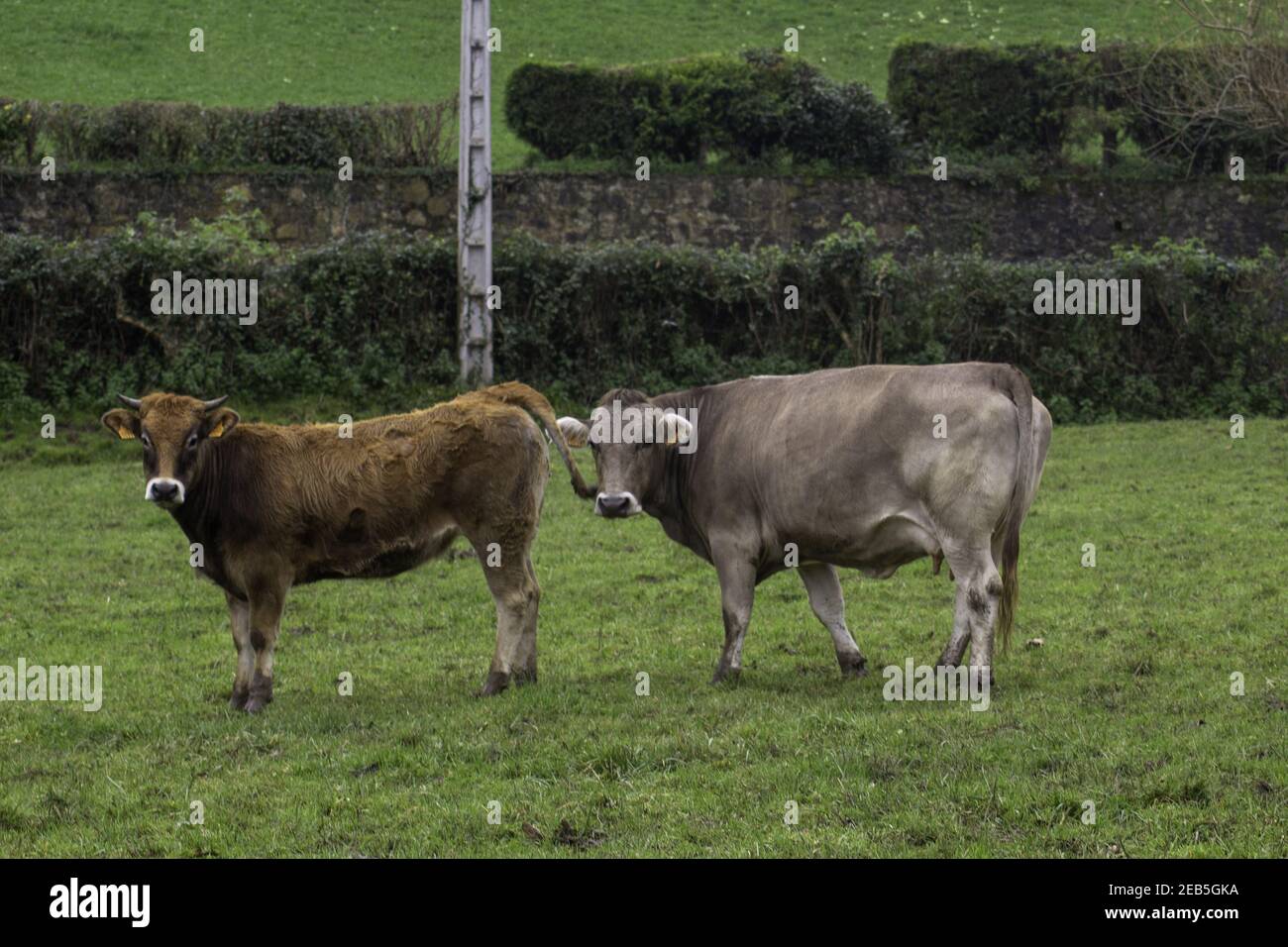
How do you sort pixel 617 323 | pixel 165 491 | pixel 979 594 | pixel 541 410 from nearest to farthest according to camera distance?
pixel 165 491 → pixel 979 594 → pixel 541 410 → pixel 617 323

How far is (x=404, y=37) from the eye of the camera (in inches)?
1709

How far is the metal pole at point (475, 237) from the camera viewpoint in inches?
875

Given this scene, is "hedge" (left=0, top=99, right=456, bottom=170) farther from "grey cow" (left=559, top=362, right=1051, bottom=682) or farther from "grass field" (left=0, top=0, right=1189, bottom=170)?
"grey cow" (left=559, top=362, right=1051, bottom=682)

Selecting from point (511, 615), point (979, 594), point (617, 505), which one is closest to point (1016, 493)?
point (979, 594)

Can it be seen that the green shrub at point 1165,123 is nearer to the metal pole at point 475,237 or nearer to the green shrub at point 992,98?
the green shrub at point 992,98

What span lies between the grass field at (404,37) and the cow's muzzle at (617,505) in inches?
1000

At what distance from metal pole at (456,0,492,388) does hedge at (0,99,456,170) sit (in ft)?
19.1

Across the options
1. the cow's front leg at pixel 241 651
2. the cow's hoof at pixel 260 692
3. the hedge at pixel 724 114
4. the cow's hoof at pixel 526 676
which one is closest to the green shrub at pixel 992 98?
the hedge at pixel 724 114

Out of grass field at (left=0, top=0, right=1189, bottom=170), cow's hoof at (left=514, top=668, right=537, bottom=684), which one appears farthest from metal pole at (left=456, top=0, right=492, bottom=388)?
grass field at (left=0, top=0, right=1189, bottom=170)

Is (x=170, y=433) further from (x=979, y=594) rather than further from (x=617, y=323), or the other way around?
(x=617, y=323)

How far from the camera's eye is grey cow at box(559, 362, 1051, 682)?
1052 centimetres

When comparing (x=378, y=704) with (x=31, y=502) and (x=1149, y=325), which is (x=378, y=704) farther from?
(x=1149, y=325)

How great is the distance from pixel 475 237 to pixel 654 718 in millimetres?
13392
